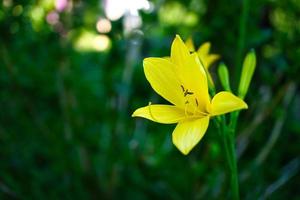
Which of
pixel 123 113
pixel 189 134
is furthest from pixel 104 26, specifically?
pixel 189 134

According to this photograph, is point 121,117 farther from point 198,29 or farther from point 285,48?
point 285,48

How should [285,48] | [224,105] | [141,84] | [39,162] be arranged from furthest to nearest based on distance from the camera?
[141,84] → [39,162] → [285,48] → [224,105]

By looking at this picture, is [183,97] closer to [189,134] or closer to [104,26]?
[189,134]

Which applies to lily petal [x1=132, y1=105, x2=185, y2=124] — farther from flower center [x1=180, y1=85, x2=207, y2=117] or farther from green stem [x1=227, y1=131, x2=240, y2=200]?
green stem [x1=227, y1=131, x2=240, y2=200]

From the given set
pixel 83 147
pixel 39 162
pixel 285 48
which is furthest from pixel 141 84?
pixel 285 48

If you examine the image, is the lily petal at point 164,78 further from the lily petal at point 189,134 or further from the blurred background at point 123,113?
the blurred background at point 123,113

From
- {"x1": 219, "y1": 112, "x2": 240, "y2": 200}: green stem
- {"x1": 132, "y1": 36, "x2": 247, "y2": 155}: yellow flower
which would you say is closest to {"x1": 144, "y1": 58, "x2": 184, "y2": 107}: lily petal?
{"x1": 132, "y1": 36, "x2": 247, "y2": 155}: yellow flower

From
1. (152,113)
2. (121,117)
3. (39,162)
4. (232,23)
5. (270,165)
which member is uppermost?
(232,23)
